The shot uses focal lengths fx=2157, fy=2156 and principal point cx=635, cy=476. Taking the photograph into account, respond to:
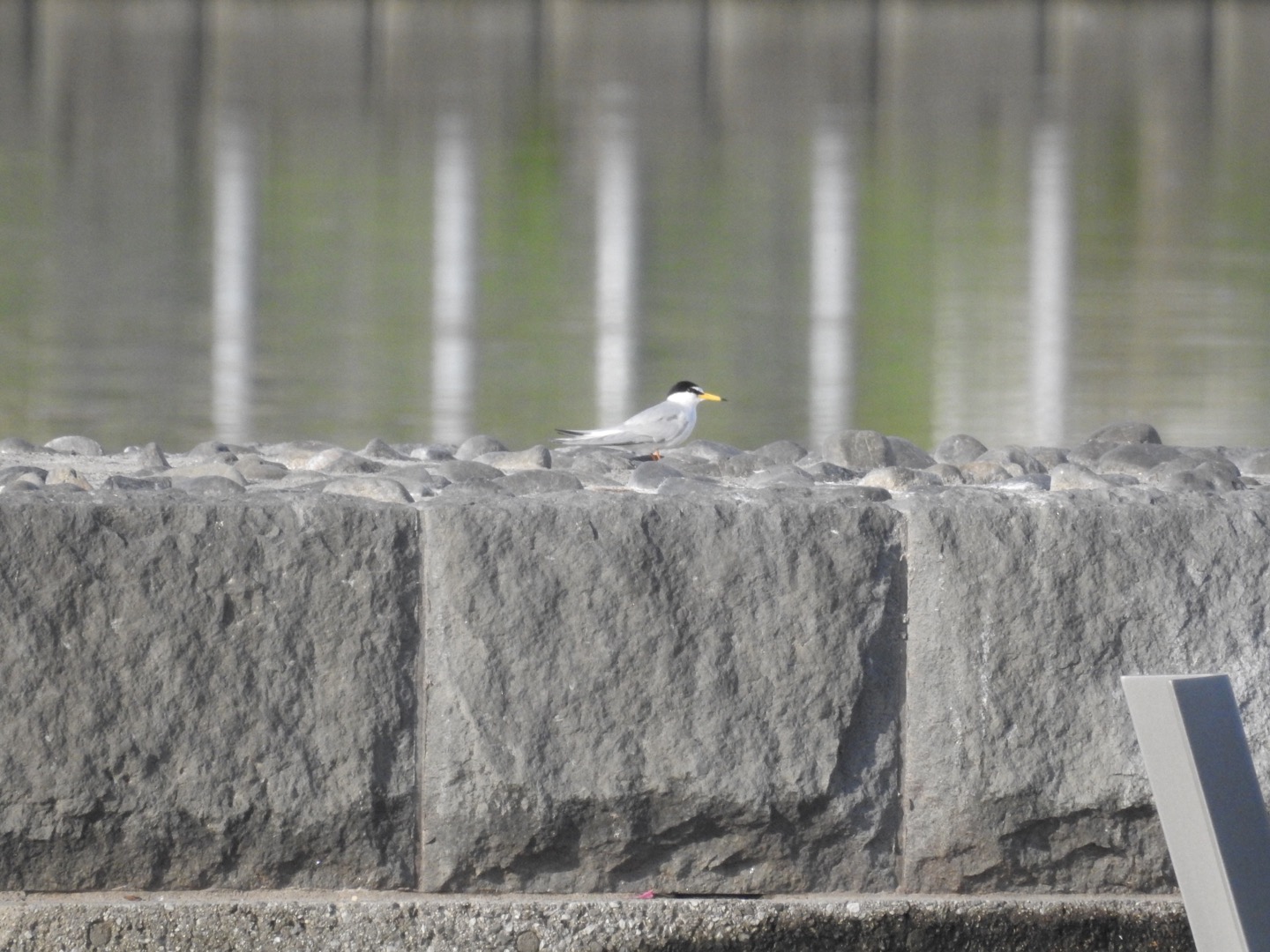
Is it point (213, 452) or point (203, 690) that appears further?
point (213, 452)

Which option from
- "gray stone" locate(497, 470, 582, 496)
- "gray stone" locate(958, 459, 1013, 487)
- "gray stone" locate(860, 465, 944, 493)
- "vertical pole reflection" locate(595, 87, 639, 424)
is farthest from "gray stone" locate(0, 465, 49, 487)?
"vertical pole reflection" locate(595, 87, 639, 424)

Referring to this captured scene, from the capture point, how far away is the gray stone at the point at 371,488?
3906mm

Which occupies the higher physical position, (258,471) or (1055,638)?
(258,471)

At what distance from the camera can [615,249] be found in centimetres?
1515

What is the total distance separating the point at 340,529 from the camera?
3592 millimetres

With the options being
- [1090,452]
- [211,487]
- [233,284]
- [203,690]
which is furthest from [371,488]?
[233,284]

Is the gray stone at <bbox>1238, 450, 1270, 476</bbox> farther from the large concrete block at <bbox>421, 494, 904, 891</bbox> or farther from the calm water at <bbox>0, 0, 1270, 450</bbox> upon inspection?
the calm water at <bbox>0, 0, 1270, 450</bbox>

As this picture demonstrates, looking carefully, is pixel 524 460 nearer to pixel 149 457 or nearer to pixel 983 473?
pixel 149 457

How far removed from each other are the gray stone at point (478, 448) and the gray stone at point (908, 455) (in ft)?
3.14

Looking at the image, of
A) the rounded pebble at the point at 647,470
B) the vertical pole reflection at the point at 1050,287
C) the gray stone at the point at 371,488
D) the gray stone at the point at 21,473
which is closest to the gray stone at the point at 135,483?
the rounded pebble at the point at 647,470

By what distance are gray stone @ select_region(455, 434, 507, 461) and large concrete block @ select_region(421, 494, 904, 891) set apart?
1571 mm

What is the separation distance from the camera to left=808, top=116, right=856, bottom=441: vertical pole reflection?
9.58 metres

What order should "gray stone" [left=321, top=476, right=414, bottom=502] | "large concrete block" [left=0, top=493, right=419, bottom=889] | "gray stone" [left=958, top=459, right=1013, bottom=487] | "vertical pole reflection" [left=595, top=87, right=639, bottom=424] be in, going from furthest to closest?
"vertical pole reflection" [left=595, top=87, right=639, bottom=424]
"gray stone" [left=958, top=459, right=1013, bottom=487]
"gray stone" [left=321, top=476, right=414, bottom=502]
"large concrete block" [left=0, top=493, right=419, bottom=889]

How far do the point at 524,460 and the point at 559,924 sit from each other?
154 cm
